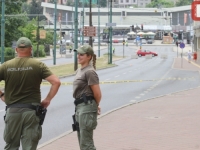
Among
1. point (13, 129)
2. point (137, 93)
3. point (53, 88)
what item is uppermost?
point (53, 88)

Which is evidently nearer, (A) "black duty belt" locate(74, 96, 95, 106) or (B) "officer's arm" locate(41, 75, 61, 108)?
(B) "officer's arm" locate(41, 75, 61, 108)

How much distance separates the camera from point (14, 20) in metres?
70.6

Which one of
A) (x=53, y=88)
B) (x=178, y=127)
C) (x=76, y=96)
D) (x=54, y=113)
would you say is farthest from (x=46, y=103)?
(x=54, y=113)

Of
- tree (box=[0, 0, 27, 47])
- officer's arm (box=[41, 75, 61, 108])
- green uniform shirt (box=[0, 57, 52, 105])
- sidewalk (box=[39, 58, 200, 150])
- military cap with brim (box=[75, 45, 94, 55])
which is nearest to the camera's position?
green uniform shirt (box=[0, 57, 52, 105])

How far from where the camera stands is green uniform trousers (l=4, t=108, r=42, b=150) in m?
7.13

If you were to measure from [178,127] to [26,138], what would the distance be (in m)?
6.64

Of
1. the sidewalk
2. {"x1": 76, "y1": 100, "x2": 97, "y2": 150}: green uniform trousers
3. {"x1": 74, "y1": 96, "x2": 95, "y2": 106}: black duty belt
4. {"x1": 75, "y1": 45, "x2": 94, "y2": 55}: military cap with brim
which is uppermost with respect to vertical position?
{"x1": 75, "y1": 45, "x2": 94, "y2": 55}: military cap with brim

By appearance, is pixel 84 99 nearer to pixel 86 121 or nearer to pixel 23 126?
pixel 86 121

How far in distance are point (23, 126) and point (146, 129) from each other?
6068mm

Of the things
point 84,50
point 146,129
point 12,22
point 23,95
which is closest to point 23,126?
point 23,95

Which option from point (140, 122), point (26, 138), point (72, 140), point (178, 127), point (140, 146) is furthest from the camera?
point (140, 122)

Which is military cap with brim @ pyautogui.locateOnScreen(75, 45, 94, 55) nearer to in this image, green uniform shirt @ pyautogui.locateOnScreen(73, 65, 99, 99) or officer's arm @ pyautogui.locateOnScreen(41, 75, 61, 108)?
green uniform shirt @ pyautogui.locateOnScreen(73, 65, 99, 99)

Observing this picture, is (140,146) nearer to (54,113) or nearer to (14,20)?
(54,113)

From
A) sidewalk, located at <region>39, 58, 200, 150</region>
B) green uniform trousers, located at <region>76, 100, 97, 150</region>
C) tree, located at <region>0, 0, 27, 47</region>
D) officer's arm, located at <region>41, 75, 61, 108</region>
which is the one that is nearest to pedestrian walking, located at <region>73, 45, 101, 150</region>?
green uniform trousers, located at <region>76, 100, 97, 150</region>
